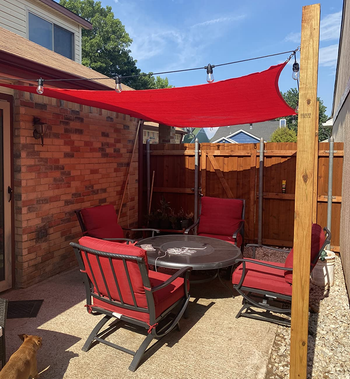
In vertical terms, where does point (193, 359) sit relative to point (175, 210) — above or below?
below

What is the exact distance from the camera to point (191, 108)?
4723 mm

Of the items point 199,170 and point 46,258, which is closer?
point 46,258

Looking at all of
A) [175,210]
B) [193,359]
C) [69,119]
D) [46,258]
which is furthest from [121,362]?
[175,210]

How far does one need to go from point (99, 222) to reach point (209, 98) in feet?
7.61

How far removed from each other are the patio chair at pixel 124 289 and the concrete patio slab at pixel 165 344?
0.13 m

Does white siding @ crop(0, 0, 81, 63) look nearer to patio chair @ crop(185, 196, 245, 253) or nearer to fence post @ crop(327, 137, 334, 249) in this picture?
patio chair @ crop(185, 196, 245, 253)

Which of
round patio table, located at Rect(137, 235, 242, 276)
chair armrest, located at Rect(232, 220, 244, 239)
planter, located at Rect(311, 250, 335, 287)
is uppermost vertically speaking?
chair armrest, located at Rect(232, 220, 244, 239)

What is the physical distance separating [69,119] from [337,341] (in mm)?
4474

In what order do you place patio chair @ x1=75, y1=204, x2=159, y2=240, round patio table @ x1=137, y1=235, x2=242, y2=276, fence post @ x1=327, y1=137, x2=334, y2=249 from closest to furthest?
round patio table @ x1=137, y1=235, x2=242, y2=276
patio chair @ x1=75, y1=204, x2=159, y2=240
fence post @ x1=327, y1=137, x2=334, y2=249

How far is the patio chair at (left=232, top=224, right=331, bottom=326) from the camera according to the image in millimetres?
3402

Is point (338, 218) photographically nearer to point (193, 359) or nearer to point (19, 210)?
point (193, 359)

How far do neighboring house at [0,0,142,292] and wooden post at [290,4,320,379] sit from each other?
10.5 feet

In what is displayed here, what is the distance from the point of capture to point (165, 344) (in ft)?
10.3

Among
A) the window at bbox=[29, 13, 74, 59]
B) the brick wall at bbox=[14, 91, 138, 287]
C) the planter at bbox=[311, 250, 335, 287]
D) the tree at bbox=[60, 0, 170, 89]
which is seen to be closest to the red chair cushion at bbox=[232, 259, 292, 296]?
the planter at bbox=[311, 250, 335, 287]
